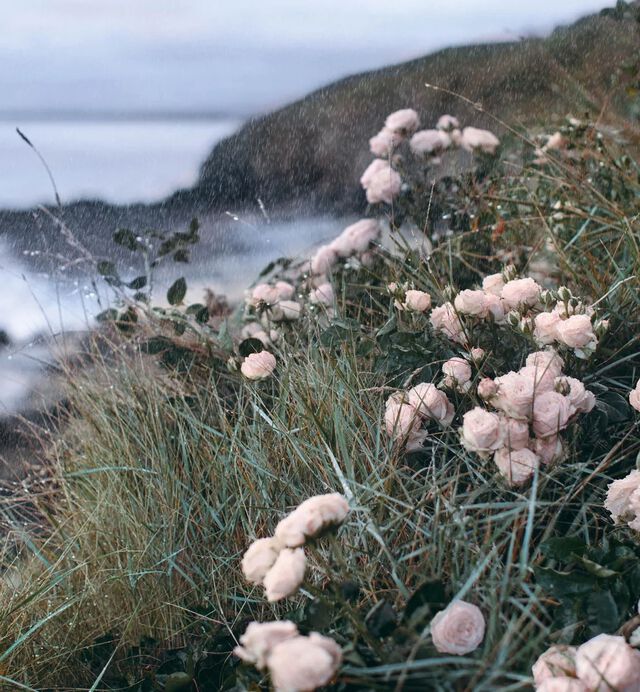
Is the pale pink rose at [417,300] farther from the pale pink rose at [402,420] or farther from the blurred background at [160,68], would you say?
the blurred background at [160,68]

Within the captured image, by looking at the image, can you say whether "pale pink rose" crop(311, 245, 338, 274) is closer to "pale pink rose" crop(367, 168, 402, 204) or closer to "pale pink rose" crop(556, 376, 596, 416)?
"pale pink rose" crop(367, 168, 402, 204)

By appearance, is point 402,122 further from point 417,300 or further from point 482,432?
point 482,432

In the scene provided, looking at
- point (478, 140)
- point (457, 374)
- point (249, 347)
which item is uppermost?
point (478, 140)

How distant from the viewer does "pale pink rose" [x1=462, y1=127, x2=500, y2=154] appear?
2947 mm

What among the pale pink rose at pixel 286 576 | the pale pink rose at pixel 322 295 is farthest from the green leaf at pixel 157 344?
the pale pink rose at pixel 286 576

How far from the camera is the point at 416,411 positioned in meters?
1.62

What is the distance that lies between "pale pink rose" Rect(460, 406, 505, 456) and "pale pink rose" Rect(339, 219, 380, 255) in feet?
4.19

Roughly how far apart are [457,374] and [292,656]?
2.95 ft

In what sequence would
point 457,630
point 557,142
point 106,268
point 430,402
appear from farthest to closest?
1. point 557,142
2. point 106,268
3. point 430,402
4. point 457,630

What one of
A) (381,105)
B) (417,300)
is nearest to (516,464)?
(417,300)

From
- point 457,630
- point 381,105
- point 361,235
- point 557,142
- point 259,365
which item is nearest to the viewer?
point 457,630

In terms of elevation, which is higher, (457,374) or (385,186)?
(385,186)

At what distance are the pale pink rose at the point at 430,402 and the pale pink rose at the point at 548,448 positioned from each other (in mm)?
228

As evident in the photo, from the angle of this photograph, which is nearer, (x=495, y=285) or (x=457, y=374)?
(x=457, y=374)
